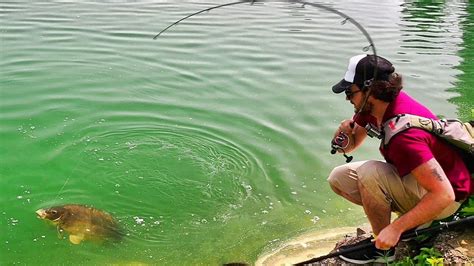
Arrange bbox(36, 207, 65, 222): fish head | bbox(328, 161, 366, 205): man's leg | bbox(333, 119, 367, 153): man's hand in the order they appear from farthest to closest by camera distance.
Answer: bbox(36, 207, 65, 222): fish head < bbox(333, 119, 367, 153): man's hand < bbox(328, 161, 366, 205): man's leg

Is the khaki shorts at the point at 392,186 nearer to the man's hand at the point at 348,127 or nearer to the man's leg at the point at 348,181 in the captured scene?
the man's leg at the point at 348,181

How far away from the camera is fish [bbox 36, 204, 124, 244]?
5.48 meters

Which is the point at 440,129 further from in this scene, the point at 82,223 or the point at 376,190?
the point at 82,223

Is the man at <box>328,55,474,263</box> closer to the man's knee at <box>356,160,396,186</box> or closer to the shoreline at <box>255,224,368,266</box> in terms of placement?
the man's knee at <box>356,160,396,186</box>

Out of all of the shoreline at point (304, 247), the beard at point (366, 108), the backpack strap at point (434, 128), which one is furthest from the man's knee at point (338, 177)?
the shoreline at point (304, 247)

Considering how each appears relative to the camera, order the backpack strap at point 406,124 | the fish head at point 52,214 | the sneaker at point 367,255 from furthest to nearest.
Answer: the fish head at point 52,214, the sneaker at point 367,255, the backpack strap at point 406,124

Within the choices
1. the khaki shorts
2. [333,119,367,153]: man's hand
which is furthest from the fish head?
the khaki shorts

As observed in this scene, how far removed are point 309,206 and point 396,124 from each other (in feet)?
9.43

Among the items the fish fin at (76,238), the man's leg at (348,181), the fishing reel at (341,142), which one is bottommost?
the fish fin at (76,238)

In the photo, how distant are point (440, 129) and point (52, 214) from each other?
385cm

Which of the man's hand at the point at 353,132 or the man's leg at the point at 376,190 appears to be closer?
the man's leg at the point at 376,190

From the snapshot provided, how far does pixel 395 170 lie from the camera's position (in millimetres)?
3971

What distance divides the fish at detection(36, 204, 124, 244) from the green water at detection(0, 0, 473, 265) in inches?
4.1

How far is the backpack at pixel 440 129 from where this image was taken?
11.7ft
